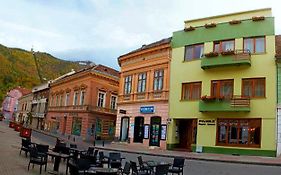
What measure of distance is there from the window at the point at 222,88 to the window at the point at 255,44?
9.49 ft

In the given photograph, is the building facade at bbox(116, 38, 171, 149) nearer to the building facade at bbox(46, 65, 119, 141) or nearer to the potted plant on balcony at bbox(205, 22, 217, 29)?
the potted plant on balcony at bbox(205, 22, 217, 29)

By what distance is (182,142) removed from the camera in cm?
2912

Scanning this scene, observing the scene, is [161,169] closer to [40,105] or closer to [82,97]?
[82,97]

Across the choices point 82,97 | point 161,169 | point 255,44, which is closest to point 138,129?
point 255,44

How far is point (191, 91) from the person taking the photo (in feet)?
93.0

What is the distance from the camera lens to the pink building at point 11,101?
340 ft

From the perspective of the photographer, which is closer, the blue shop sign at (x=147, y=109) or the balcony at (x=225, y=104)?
the balcony at (x=225, y=104)

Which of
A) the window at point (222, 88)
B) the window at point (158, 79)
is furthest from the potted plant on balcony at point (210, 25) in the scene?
the window at point (158, 79)

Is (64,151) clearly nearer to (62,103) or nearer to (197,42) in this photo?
(197,42)

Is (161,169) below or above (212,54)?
below

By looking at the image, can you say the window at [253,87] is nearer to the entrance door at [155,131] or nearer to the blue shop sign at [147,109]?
the entrance door at [155,131]

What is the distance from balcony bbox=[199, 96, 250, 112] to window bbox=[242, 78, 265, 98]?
65 centimetres

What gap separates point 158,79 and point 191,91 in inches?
153

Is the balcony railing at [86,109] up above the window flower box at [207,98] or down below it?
below
